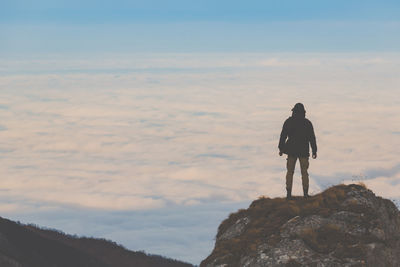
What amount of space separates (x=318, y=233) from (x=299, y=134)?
4.43 meters

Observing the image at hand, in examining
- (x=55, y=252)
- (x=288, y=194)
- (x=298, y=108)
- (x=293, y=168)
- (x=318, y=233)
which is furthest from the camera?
(x=55, y=252)

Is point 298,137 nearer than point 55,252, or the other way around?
point 298,137

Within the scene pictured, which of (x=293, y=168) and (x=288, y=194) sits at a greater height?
(x=293, y=168)

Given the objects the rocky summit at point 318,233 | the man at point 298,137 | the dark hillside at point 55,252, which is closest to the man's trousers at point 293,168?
the man at point 298,137

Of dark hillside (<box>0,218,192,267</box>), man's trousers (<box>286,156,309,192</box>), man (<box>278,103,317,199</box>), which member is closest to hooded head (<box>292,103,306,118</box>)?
man (<box>278,103,317,199</box>)

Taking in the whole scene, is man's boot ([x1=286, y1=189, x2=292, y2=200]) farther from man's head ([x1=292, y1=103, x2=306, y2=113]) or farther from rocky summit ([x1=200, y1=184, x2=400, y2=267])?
Answer: man's head ([x1=292, y1=103, x2=306, y2=113])

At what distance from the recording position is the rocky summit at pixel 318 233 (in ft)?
73.3

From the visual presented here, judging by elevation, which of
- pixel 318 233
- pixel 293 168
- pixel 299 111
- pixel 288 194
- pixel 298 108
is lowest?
pixel 318 233

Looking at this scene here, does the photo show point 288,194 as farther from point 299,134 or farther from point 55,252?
point 55,252

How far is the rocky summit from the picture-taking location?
22.3 metres

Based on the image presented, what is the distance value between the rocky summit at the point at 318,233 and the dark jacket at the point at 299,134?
2176 mm

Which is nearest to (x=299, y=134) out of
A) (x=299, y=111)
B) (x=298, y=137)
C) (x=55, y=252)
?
(x=298, y=137)

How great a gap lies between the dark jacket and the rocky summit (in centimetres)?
218

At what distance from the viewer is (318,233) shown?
76.1 ft
